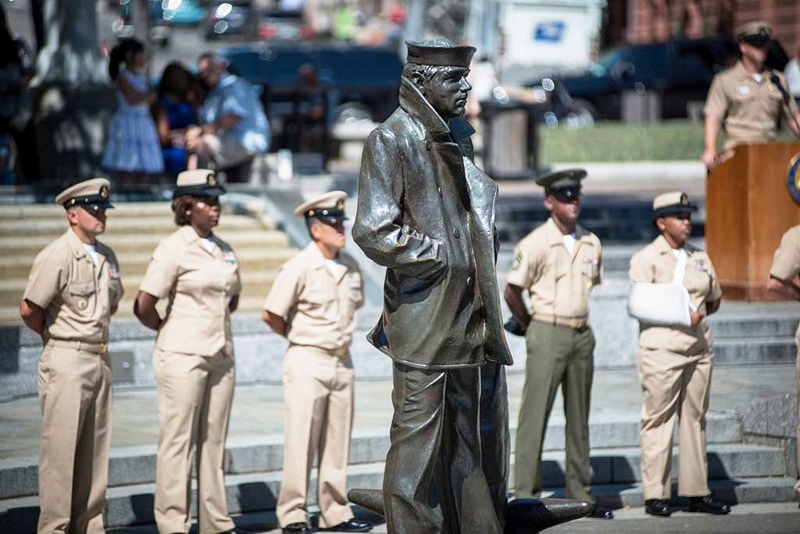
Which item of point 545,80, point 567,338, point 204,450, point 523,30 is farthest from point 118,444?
point 523,30

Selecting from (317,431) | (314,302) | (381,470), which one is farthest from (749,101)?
(317,431)

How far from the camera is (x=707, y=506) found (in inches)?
364

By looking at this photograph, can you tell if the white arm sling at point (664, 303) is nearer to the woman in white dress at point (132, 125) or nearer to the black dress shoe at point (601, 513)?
the black dress shoe at point (601, 513)

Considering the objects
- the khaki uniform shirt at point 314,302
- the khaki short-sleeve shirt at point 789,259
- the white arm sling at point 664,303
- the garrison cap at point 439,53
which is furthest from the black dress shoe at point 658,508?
the garrison cap at point 439,53

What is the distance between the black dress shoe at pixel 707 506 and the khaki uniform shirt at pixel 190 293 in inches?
118

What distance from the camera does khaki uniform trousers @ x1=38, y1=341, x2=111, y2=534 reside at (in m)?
8.07

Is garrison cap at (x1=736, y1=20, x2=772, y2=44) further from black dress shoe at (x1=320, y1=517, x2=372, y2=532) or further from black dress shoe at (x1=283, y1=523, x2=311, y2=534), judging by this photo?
black dress shoe at (x1=283, y1=523, x2=311, y2=534)

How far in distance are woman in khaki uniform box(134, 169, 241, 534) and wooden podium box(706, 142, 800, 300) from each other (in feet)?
20.7

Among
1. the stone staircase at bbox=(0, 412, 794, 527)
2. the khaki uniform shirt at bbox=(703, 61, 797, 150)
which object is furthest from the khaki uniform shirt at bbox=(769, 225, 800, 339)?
the khaki uniform shirt at bbox=(703, 61, 797, 150)

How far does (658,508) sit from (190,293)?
10.2ft

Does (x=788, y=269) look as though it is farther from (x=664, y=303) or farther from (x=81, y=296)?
(x=81, y=296)

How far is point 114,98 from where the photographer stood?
56.5 feet

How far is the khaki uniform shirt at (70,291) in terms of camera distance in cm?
815

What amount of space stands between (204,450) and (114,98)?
30.5ft
